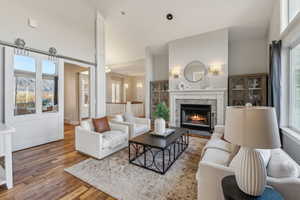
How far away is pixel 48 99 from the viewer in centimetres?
370

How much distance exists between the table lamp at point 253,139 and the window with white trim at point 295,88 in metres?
1.98

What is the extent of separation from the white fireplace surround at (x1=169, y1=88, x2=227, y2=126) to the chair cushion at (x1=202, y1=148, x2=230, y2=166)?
8.72 ft

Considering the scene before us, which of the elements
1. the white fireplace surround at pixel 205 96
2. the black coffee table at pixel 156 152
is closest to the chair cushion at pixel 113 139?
the black coffee table at pixel 156 152

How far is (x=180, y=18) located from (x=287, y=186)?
178 inches

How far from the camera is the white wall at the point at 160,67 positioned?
6420mm

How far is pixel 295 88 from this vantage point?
2371 mm

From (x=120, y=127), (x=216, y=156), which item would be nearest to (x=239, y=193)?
(x=216, y=156)

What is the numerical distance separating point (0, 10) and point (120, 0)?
110 inches

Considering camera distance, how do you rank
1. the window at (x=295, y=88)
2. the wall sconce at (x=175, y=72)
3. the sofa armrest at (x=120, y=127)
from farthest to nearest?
the wall sconce at (x=175, y=72), the sofa armrest at (x=120, y=127), the window at (x=295, y=88)

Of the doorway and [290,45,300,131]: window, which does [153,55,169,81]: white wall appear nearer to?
the doorway

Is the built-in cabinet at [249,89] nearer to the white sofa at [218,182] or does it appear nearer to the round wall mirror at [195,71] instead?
the round wall mirror at [195,71]

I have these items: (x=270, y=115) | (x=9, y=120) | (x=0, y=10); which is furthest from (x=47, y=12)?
(x=270, y=115)

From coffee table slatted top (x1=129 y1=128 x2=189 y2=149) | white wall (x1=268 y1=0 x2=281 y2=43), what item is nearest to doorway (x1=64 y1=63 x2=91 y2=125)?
coffee table slatted top (x1=129 y1=128 x2=189 y2=149)

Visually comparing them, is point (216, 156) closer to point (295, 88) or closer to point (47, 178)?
point (295, 88)
